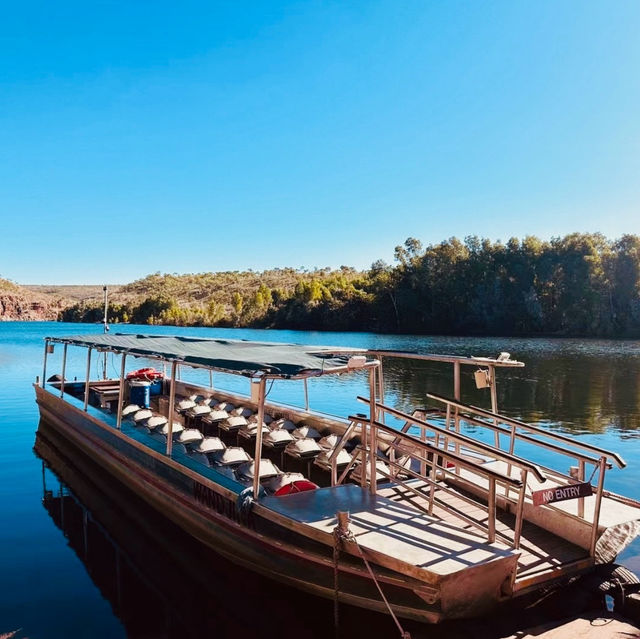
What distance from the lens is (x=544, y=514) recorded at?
6254 millimetres

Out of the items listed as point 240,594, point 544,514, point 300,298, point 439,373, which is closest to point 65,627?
point 240,594

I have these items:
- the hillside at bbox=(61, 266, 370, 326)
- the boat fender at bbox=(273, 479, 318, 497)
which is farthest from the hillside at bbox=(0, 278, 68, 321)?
the boat fender at bbox=(273, 479, 318, 497)

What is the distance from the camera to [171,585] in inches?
280

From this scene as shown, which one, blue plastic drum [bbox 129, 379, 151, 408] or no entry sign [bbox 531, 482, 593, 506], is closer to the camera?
no entry sign [bbox 531, 482, 593, 506]

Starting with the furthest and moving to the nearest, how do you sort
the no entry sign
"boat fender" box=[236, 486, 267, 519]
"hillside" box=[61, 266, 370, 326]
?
"hillside" box=[61, 266, 370, 326] → "boat fender" box=[236, 486, 267, 519] → the no entry sign

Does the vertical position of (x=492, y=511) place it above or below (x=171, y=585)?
above

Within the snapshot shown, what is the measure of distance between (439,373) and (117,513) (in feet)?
87.3

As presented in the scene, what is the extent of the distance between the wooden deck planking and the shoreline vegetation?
6647cm

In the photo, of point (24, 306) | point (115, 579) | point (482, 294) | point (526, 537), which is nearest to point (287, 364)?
point (526, 537)

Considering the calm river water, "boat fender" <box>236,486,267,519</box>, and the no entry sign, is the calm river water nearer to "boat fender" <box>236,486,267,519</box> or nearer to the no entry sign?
"boat fender" <box>236,486,267,519</box>

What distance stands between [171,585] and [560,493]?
511 cm

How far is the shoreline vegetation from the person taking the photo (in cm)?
6600

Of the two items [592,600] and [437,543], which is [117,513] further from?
[592,600]

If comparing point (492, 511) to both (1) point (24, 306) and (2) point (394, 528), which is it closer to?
(2) point (394, 528)
